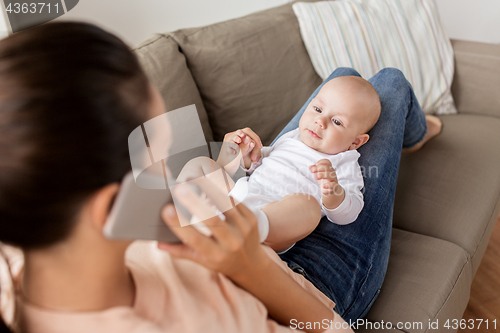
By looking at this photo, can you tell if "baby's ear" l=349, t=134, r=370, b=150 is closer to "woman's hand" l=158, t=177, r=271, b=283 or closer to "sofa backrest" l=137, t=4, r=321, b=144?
"sofa backrest" l=137, t=4, r=321, b=144

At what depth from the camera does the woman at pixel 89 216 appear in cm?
29

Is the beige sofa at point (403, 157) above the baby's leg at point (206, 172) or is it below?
below

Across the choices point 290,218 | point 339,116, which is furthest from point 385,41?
point 290,218

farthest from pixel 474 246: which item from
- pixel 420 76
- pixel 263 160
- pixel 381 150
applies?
pixel 420 76

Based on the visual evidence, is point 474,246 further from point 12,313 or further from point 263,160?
point 12,313

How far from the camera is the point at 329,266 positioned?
0.74 m

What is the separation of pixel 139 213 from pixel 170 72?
75cm

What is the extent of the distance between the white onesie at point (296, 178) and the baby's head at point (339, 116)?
3 centimetres

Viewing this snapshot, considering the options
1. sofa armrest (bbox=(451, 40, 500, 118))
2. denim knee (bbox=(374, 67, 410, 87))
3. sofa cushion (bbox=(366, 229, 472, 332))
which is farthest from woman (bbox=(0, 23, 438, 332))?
sofa armrest (bbox=(451, 40, 500, 118))

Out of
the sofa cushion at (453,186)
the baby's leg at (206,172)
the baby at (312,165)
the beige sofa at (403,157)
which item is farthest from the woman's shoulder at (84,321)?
the sofa cushion at (453,186)

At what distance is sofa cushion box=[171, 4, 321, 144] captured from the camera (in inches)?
44.4

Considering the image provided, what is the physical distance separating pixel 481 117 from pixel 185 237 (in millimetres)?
1562

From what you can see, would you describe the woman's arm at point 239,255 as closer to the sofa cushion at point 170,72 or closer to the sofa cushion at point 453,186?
the sofa cushion at point 170,72

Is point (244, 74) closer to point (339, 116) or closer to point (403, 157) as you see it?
point (339, 116)
